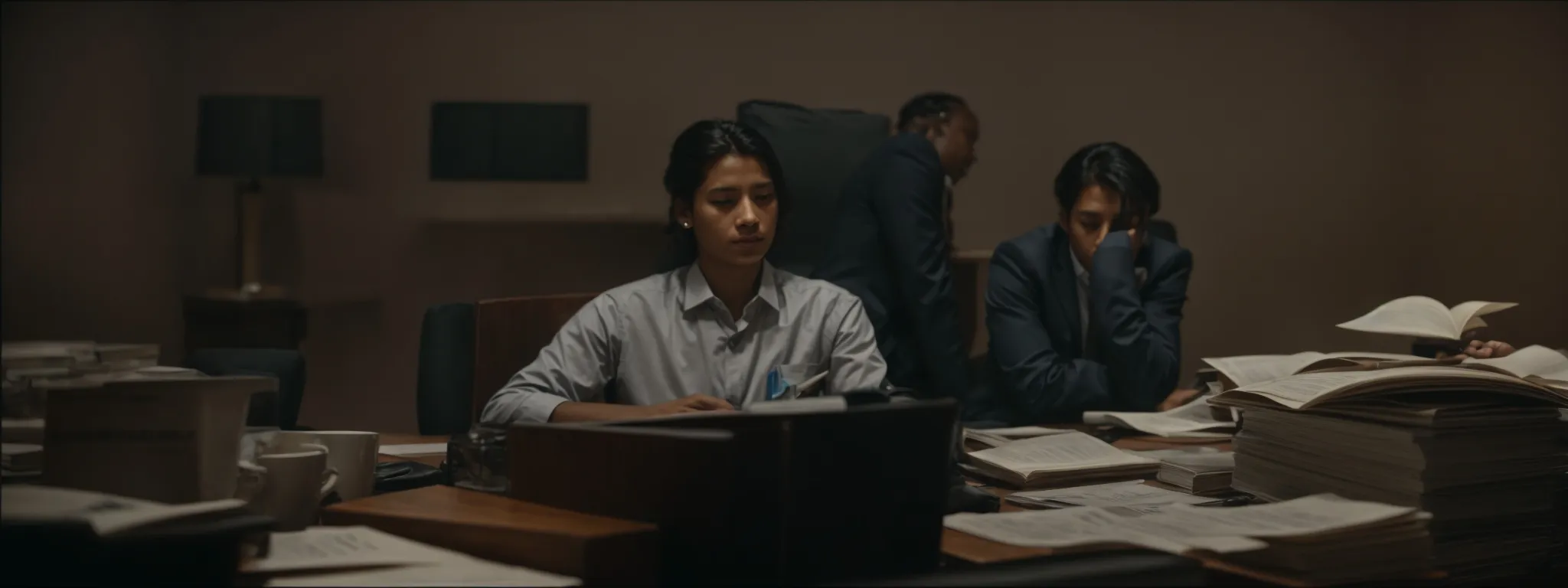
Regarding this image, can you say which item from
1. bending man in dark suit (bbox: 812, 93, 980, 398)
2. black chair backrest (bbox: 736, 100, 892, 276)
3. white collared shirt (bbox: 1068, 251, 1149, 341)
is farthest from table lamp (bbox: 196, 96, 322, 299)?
white collared shirt (bbox: 1068, 251, 1149, 341)

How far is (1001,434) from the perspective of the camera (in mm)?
1688

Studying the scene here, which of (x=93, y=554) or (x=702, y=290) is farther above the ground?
(x=702, y=290)

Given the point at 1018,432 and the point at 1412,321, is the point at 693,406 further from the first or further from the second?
the point at 1412,321

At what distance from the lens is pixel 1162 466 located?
143cm

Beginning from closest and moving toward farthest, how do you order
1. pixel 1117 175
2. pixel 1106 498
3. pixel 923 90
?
pixel 1106 498 → pixel 1117 175 → pixel 923 90

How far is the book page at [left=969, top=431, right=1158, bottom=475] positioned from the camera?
1.43 metres

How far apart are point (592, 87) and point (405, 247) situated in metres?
0.81

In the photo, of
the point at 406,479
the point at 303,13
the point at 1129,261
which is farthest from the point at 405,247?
the point at 406,479

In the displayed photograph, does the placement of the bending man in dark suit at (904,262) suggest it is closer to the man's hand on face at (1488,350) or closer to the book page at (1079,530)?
the man's hand on face at (1488,350)

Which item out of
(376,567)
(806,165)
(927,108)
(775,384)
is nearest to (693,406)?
(775,384)

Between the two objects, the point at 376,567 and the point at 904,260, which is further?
the point at 904,260

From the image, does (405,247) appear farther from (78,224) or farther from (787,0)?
(78,224)

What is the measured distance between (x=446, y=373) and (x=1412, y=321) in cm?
140

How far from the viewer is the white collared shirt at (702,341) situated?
1.90 m
